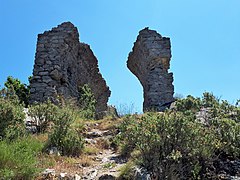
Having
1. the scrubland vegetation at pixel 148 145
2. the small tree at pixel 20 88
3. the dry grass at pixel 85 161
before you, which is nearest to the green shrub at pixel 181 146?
the scrubland vegetation at pixel 148 145

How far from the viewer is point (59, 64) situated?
9.73 metres

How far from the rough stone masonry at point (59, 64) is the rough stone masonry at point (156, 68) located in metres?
2.53

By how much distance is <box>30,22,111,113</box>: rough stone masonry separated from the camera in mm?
9273

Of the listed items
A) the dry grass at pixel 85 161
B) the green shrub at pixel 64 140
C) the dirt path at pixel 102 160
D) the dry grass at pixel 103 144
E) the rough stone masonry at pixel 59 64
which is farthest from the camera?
the rough stone masonry at pixel 59 64

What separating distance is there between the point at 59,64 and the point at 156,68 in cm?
336

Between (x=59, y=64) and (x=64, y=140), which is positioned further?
(x=59, y=64)

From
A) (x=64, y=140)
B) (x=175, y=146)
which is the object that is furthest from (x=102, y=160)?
(x=175, y=146)

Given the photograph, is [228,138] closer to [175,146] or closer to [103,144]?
[175,146]

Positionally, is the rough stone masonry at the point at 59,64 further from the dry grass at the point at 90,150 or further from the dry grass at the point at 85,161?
the dry grass at the point at 85,161

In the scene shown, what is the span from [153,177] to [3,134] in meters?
2.40

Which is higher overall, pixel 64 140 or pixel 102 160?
pixel 64 140

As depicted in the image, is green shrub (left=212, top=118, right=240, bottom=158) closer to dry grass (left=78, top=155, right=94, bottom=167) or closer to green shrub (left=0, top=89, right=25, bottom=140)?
dry grass (left=78, top=155, right=94, bottom=167)

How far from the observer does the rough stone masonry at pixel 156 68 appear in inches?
394

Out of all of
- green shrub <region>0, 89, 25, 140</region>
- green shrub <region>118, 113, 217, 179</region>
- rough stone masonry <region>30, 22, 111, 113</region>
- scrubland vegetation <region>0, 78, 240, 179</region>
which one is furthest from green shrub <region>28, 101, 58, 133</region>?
rough stone masonry <region>30, 22, 111, 113</region>
